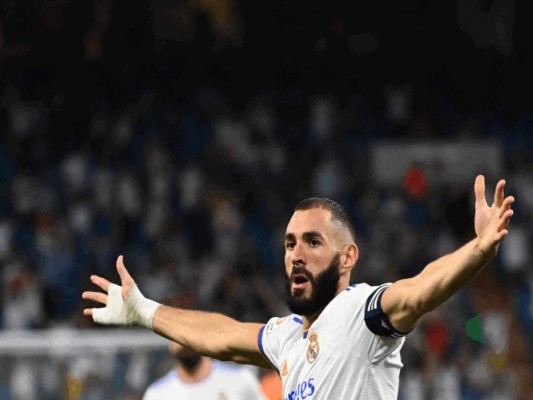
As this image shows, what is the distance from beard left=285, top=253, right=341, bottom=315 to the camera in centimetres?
480

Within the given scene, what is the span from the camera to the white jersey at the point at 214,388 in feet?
26.9

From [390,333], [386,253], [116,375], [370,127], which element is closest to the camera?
[390,333]

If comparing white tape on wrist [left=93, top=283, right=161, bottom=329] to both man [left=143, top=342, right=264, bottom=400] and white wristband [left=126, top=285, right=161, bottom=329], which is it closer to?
white wristband [left=126, top=285, right=161, bottom=329]

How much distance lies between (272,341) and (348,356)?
0.67 metres

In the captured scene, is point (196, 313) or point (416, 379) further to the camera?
point (416, 379)

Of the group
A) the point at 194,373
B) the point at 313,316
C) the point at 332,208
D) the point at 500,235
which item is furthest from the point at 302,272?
the point at 194,373

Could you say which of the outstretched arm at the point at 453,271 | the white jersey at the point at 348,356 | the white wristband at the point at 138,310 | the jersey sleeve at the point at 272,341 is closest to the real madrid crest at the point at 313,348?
the white jersey at the point at 348,356

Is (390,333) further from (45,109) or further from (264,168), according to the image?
(45,109)

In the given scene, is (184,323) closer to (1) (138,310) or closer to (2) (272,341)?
(1) (138,310)

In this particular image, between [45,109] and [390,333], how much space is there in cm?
1177

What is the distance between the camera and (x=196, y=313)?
561cm

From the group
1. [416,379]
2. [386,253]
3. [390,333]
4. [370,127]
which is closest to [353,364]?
[390,333]

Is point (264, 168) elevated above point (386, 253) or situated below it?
above

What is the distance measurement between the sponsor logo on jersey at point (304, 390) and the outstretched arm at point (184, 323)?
62 centimetres
